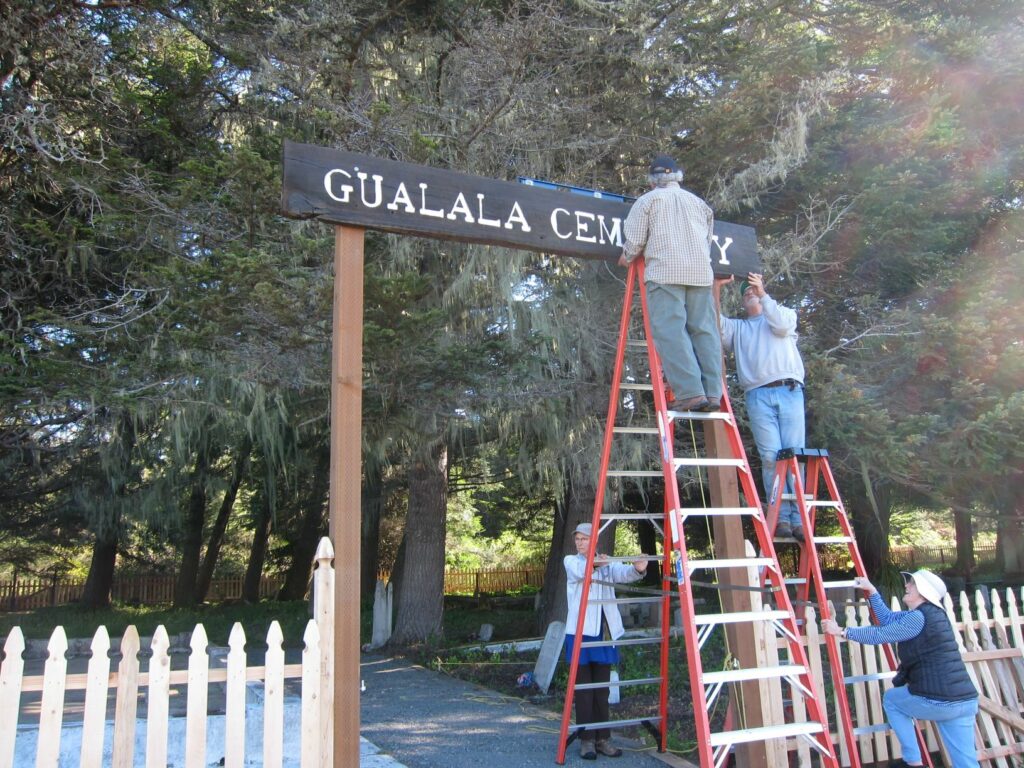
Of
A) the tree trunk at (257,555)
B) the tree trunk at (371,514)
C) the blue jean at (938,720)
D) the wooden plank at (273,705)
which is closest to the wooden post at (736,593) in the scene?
the blue jean at (938,720)

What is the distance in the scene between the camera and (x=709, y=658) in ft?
32.9

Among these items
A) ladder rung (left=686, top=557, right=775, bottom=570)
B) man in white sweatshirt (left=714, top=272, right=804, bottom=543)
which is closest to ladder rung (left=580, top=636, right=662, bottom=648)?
man in white sweatshirt (left=714, top=272, right=804, bottom=543)

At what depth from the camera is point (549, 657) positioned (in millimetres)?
8234

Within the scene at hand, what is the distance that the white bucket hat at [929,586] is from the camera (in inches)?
182

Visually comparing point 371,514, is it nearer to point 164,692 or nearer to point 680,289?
point 680,289

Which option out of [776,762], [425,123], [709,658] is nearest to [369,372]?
[425,123]

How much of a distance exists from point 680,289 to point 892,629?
229 cm

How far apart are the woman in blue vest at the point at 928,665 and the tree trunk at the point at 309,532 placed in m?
12.0

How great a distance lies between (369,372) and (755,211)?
4.96m

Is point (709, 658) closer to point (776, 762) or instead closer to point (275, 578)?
point (776, 762)

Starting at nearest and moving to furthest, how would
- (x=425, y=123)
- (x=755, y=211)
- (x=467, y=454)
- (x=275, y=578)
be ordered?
(x=425, y=123)
(x=755, y=211)
(x=467, y=454)
(x=275, y=578)

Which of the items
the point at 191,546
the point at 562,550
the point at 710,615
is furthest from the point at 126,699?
the point at 191,546

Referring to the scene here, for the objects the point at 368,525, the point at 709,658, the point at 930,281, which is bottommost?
the point at 709,658

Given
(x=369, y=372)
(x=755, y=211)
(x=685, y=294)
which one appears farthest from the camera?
(x=755, y=211)
